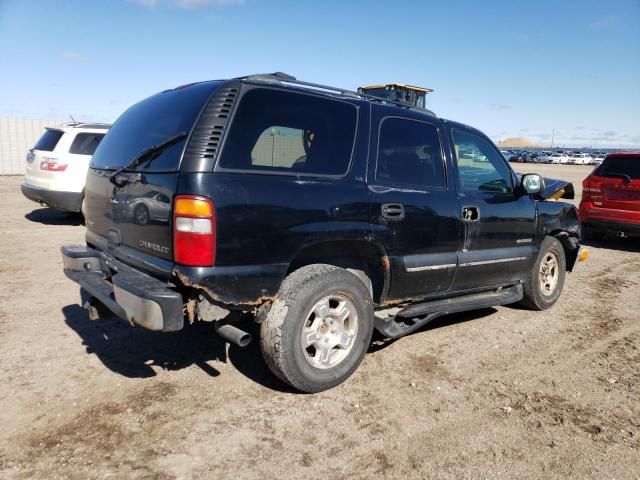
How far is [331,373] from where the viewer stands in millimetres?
3441

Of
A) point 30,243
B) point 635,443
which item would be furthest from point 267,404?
point 30,243

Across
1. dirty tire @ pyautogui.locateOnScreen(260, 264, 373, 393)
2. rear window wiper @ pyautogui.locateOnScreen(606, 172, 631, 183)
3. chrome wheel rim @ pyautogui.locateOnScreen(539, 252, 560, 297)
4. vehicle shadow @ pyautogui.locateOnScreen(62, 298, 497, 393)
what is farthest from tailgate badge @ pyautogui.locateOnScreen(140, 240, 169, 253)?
rear window wiper @ pyautogui.locateOnScreen(606, 172, 631, 183)

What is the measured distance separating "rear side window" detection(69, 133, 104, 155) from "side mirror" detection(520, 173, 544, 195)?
7.57m

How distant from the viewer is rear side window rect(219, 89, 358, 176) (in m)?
3.04

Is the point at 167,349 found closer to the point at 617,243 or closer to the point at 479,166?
the point at 479,166

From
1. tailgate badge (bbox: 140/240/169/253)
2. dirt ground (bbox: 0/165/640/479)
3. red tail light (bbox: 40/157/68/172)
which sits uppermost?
red tail light (bbox: 40/157/68/172)

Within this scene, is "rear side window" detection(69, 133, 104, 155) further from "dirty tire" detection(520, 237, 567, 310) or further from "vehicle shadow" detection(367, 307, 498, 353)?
"dirty tire" detection(520, 237, 567, 310)

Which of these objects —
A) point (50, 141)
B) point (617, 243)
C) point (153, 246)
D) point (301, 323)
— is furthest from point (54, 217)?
point (617, 243)

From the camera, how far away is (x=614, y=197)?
876 cm

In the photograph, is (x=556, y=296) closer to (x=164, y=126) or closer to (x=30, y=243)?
(x=164, y=126)

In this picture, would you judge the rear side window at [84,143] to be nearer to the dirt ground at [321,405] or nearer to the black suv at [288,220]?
the dirt ground at [321,405]

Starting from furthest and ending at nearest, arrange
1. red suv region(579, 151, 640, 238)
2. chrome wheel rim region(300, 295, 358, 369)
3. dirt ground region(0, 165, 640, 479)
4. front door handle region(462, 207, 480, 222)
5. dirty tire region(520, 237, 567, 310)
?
1. red suv region(579, 151, 640, 238)
2. dirty tire region(520, 237, 567, 310)
3. front door handle region(462, 207, 480, 222)
4. chrome wheel rim region(300, 295, 358, 369)
5. dirt ground region(0, 165, 640, 479)

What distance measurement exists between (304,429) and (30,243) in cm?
667

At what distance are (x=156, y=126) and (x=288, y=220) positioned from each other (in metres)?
1.16
